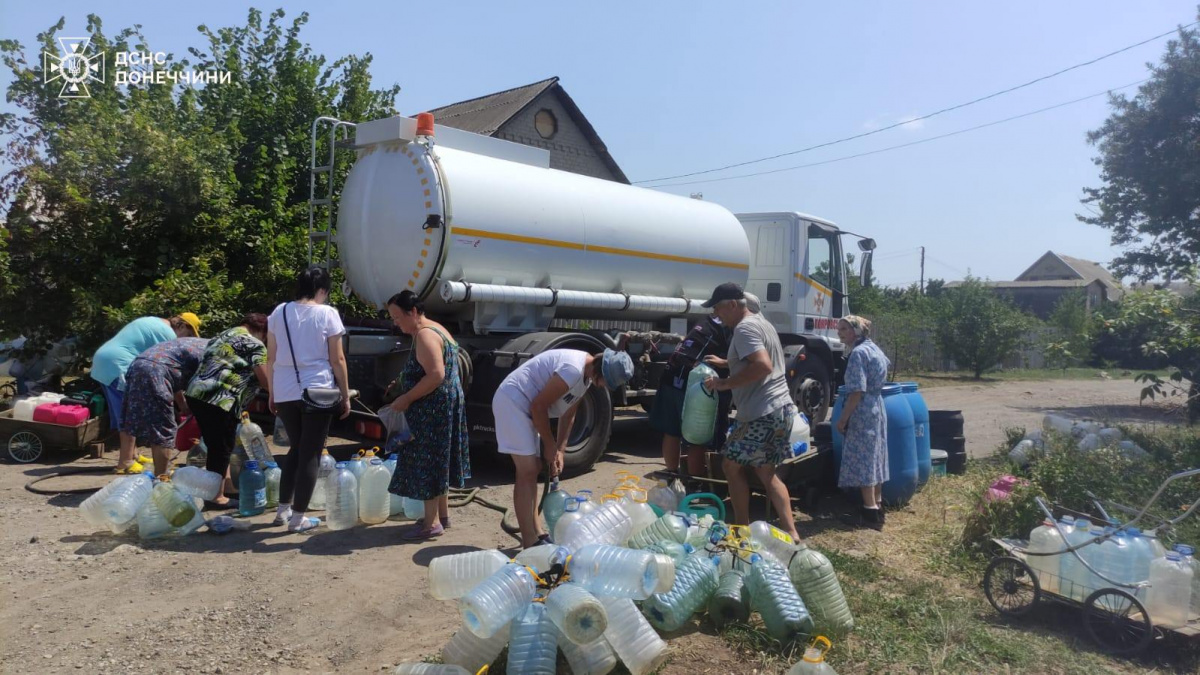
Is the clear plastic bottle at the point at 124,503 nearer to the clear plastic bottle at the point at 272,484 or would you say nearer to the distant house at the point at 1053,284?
the clear plastic bottle at the point at 272,484

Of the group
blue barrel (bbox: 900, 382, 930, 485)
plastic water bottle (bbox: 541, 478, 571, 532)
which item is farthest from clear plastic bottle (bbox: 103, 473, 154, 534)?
blue barrel (bbox: 900, 382, 930, 485)

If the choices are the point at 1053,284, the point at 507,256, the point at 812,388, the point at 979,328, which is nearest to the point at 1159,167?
the point at 979,328

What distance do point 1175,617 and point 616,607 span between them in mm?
2809

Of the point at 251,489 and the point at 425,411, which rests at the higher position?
the point at 425,411

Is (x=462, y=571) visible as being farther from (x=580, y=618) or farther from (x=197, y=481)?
(x=197, y=481)

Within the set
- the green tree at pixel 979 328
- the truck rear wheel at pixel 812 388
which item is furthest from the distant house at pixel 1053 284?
the truck rear wheel at pixel 812 388

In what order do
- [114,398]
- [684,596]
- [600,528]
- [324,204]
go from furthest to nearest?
[324,204]
[114,398]
[600,528]
[684,596]

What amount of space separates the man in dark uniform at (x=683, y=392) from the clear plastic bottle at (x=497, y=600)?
10.5 ft

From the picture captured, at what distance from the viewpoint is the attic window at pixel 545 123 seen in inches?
829

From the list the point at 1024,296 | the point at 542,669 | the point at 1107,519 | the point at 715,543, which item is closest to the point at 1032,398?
the point at 1107,519

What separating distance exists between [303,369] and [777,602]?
3.35 meters

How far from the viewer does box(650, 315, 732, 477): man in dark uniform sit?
273 inches

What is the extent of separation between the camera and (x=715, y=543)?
4.36 meters

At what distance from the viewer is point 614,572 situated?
3744mm
